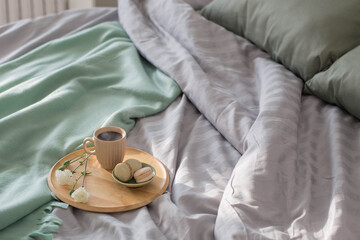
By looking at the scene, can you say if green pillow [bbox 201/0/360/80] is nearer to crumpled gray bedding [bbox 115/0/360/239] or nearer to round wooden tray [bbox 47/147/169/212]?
crumpled gray bedding [bbox 115/0/360/239]

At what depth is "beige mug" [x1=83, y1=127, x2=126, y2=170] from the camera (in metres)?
1.06

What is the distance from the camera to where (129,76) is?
5.08 ft

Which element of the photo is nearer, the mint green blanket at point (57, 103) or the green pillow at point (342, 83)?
the mint green blanket at point (57, 103)

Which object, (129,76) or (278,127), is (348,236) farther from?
(129,76)

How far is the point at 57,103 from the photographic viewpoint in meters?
1.35

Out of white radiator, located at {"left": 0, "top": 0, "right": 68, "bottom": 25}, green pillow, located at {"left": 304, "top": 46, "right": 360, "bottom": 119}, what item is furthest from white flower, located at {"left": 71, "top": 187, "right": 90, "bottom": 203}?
white radiator, located at {"left": 0, "top": 0, "right": 68, "bottom": 25}

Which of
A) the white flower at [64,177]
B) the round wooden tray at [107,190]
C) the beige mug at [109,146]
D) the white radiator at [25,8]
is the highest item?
the beige mug at [109,146]

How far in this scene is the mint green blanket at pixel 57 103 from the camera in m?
1.00

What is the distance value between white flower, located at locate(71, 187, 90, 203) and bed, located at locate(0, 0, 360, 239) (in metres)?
0.03

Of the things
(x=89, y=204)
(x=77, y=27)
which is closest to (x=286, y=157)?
(x=89, y=204)

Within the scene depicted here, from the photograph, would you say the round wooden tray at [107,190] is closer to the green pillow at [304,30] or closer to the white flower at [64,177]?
the white flower at [64,177]

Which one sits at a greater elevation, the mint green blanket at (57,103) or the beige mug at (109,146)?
the beige mug at (109,146)

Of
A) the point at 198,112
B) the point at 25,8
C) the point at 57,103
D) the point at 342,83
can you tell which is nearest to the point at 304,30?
the point at 342,83

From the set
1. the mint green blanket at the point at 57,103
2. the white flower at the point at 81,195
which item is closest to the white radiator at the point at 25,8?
the mint green blanket at the point at 57,103
